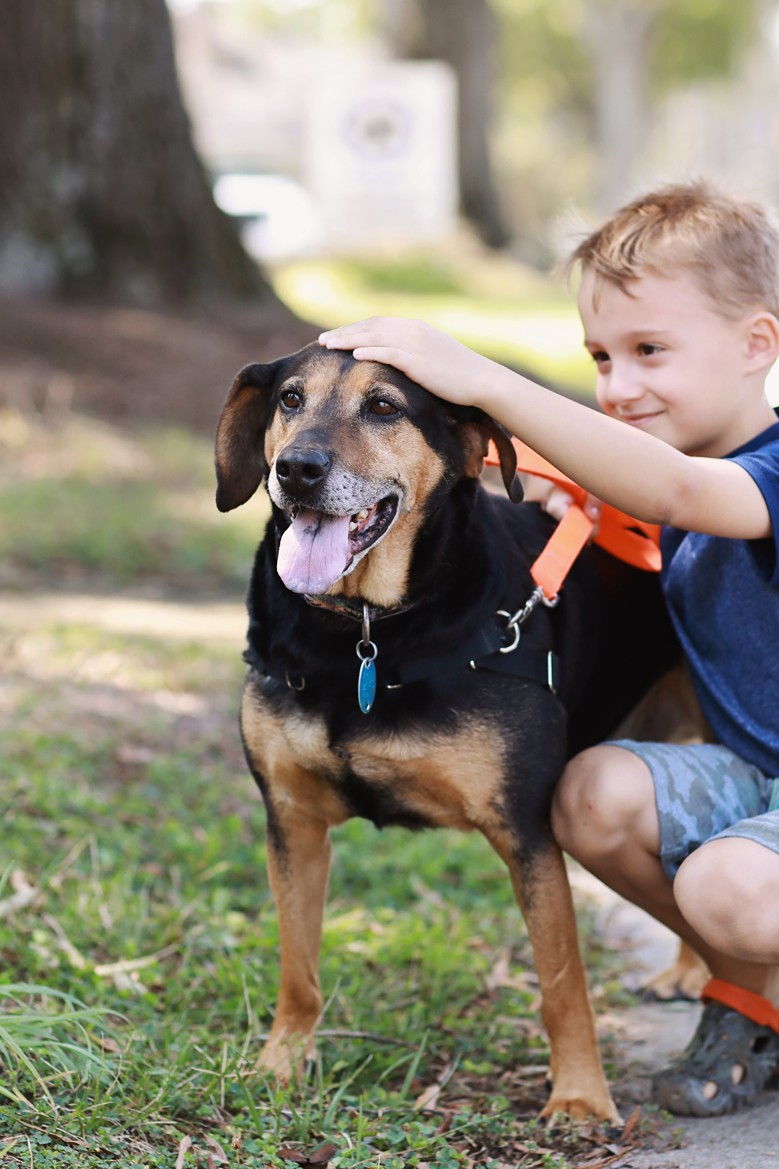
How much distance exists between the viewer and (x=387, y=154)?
973 inches

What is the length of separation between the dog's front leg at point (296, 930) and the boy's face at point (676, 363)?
1296mm

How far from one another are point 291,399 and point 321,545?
416 mm

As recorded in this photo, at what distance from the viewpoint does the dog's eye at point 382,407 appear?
3.05 meters

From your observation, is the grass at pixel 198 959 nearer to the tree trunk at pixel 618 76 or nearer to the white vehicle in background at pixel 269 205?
the white vehicle in background at pixel 269 205

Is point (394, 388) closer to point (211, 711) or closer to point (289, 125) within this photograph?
point (211, 711)

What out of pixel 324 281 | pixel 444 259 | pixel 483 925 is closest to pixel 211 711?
pixel 483 925

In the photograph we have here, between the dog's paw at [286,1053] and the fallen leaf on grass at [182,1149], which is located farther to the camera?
the dog's paw at [286,1053]

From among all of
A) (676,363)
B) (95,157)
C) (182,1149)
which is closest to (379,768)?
(182,1149)

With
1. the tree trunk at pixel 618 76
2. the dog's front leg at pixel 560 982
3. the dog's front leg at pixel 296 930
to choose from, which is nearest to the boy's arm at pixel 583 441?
the dog's front leg at pixel 560 982

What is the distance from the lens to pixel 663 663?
3.85m

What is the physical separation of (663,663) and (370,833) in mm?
1521

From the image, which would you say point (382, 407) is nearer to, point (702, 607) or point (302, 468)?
point (302, 468)

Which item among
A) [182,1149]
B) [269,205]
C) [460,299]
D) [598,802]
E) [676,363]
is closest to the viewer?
[182,1149]

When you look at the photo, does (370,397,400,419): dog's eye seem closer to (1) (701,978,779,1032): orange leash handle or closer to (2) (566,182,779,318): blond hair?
(2) (566,182,779,318): blond hair
